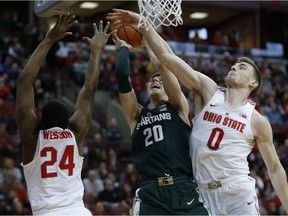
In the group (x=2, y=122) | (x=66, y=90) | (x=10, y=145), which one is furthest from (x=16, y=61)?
(x=10, y=145)

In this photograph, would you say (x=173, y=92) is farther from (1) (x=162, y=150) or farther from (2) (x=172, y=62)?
(1) (x=162, y=150)

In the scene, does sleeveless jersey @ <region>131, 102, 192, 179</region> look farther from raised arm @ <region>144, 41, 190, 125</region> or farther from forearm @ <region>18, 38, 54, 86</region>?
forearm @ <region>18, 38, 54, 86</region>

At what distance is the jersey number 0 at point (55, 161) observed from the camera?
5242 mm

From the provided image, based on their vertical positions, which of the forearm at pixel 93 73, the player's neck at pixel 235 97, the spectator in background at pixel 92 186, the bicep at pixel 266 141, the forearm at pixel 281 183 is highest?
the forearm at pixel 93 73

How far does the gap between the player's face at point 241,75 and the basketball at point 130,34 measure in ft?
2.94

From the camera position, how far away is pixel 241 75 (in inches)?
232

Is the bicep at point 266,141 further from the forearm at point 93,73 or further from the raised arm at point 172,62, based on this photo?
the forearm at point 93,73

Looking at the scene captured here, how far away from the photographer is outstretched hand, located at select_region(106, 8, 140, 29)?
19.1 ft

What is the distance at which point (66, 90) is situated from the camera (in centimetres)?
1738

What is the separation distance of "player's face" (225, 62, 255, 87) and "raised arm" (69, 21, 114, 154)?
1.19 m

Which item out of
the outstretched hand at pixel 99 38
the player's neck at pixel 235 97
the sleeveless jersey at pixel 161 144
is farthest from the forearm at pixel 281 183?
the outstretched hand at pixel 99 38

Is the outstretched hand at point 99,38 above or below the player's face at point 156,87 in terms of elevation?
above

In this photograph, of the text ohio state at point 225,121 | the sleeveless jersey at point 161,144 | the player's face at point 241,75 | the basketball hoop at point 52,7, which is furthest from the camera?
the player's face at point 241,75

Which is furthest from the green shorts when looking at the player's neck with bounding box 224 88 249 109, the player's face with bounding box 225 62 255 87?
the player's face with bounding box 225 62 255 87
